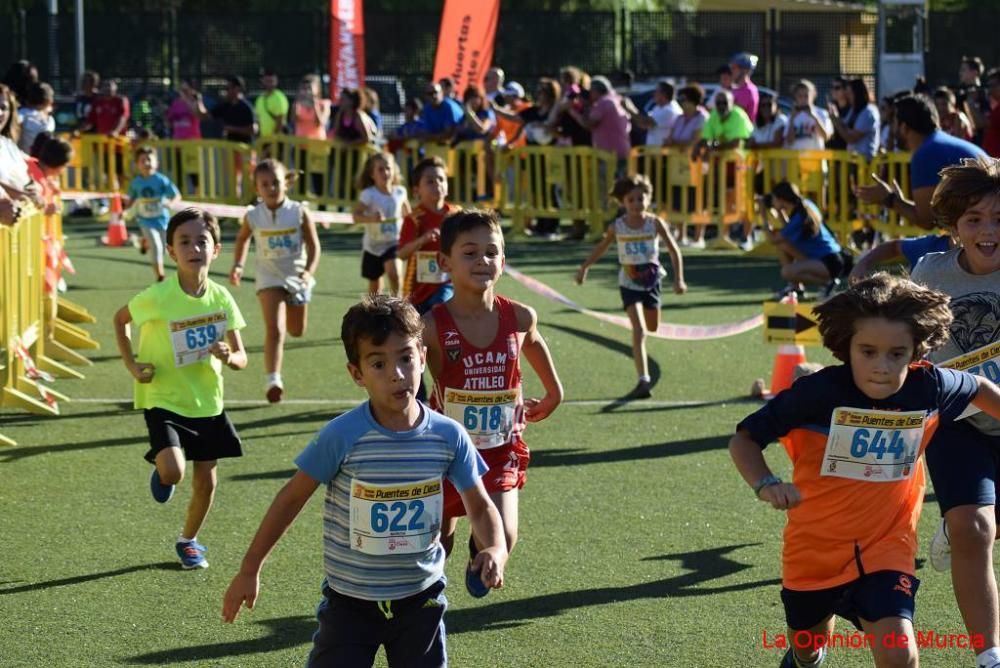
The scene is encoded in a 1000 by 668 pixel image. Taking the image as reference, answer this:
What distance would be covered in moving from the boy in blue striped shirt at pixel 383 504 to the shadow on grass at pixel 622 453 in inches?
177

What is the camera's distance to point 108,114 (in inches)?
1006

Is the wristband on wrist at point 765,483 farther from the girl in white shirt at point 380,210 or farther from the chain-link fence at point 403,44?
the chain-link fence at point 403,44

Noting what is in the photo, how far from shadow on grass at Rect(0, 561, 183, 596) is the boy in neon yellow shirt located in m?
0.08

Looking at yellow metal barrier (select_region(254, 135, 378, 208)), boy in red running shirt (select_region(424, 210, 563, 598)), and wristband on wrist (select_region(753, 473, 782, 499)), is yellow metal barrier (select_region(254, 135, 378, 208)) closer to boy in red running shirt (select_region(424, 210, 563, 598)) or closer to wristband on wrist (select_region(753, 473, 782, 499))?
boy in red running shirt (select_region(424, 210, 563, 598))

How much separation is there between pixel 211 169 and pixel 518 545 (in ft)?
61.6

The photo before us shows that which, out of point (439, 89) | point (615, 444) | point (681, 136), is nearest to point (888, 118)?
point (681, 136)

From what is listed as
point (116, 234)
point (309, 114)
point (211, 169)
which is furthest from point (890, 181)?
point (211, 169)

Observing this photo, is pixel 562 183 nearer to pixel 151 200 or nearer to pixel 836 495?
pixel 151 200

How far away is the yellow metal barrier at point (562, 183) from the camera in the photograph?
2170cm

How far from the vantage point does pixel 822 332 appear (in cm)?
484

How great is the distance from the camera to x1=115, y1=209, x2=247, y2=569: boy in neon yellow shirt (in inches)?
279

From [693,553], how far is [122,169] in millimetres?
19819

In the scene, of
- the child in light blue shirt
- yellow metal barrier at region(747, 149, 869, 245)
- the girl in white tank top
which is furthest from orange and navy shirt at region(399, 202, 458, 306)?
yellow metal barrier at region(747, 149, 869, 245)

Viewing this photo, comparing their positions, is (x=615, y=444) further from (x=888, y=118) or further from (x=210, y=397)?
(x=888, y=118)
